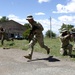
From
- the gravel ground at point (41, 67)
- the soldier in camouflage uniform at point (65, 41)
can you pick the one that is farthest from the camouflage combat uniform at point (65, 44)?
the gravel ground at point (41, 67)

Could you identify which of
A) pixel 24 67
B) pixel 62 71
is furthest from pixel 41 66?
pixel 62 71

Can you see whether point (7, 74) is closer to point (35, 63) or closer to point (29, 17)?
point (35, 63)

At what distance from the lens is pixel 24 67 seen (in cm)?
982

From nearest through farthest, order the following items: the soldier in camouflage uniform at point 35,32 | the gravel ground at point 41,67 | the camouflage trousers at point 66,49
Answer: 1. the gravel ground at point 41,67
2. the soldier in camouflage uniform at point 35,32
3. the camouflage trousers at point 66,49

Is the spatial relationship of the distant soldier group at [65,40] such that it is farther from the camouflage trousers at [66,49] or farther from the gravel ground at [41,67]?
the gravel ground at [41,67]

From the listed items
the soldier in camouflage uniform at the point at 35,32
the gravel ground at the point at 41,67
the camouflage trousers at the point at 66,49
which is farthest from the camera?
the camouflage trousers at the point at 66,49

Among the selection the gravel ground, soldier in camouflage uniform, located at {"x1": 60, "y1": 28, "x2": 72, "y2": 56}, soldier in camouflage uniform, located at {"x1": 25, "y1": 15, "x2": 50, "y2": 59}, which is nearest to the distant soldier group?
soldier in camouflage uniform, located at {"x1": 60, "y1": 28, "x2": 72, "y2": 56}

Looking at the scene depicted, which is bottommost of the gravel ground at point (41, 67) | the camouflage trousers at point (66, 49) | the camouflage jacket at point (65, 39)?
the gravel ground at point (41, 67)

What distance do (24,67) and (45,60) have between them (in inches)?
69.0

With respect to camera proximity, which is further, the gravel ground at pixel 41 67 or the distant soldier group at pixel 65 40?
the distant soldier group at pixel 65 40

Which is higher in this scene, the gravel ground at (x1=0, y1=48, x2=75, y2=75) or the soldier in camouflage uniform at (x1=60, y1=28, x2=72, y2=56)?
the soldier in camouflage uniform at (x1=60, y1=28, x2=72, y2=56)

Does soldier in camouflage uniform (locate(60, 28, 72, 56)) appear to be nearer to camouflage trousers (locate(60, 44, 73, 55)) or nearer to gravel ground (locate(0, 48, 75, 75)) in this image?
camouflage trousers (locate(60, 44, 73, 55))

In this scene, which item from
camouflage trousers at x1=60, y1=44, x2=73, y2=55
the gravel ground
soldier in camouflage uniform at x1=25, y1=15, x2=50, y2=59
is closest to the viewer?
the gravel ground

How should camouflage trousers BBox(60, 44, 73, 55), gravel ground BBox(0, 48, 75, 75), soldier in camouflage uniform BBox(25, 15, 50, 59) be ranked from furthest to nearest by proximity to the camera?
camouflage trousers BBox(60, 44, 73, 55)
soldier in camouflage uniform BBox(25, 15, 50, 59)
gravel ground BBox(0, 48, 75, 75)
